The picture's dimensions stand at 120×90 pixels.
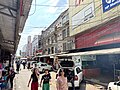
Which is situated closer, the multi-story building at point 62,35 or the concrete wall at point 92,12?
the concrete wall at point 92,12

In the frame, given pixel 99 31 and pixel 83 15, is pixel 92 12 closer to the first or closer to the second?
pixel 99 31

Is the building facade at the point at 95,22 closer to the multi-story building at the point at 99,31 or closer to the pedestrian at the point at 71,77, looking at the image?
the multi-story building at the point at 99,31

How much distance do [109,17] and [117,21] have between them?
1.18m

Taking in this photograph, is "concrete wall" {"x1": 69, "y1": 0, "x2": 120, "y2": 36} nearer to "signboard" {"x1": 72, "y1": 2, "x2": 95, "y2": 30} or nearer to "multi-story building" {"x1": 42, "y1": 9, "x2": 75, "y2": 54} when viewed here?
"signboard" {"x1": 72, "y1": 2, "x2": 95, "y2": 30}

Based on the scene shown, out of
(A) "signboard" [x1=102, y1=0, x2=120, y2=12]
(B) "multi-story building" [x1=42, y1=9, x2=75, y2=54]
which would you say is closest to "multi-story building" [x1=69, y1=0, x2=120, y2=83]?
(A) "signboard" [x1=102, y1=0, x2=120, y2=12]

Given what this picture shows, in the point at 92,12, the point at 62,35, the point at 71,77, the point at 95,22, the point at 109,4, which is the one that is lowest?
the point at 71,77

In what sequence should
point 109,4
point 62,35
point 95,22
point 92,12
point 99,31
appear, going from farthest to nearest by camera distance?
point 62,35 → point 92,12 → point 95,22 → point 99,31 → point 109,4

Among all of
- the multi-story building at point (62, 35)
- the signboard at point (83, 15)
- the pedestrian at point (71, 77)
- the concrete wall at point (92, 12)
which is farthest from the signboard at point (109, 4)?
the multi-story building at point (62, 35)

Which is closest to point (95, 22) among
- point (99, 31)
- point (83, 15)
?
point (99, 31)

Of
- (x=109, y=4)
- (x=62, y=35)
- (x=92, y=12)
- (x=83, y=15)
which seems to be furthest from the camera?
(x=62, y=35)

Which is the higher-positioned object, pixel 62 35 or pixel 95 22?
pixel 62 35

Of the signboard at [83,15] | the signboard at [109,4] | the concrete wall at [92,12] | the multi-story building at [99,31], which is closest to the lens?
the signboard at [109,4]

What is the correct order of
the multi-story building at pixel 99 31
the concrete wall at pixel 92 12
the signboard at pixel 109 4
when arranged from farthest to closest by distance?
1. the concrete wall at pixel 92 12
2. the multi-story building at pixel 99 31
3. the signboard at pixel 109 4

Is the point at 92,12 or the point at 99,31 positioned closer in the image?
the point at 99,31
